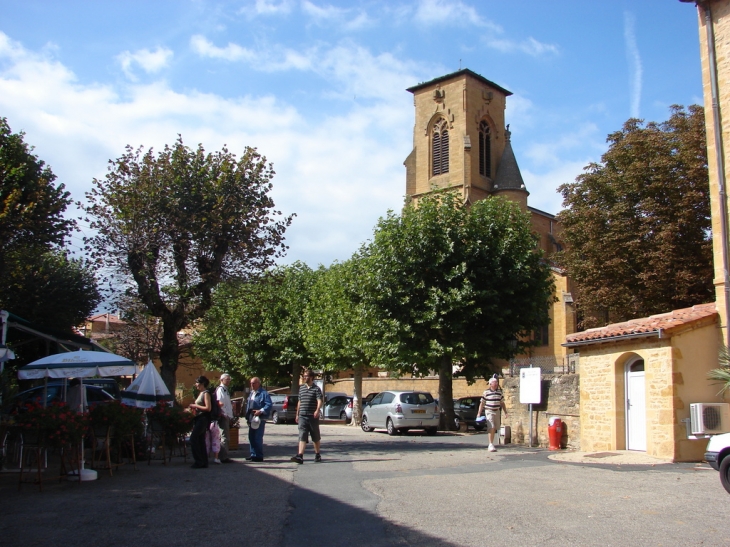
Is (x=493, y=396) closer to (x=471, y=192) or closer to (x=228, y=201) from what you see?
(x=228, y=201)

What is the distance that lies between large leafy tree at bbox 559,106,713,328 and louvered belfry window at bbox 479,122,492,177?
24759 mm

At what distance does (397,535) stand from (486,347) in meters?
17.3

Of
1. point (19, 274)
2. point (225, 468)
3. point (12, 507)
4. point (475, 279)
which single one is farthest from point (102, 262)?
point (475, 279)

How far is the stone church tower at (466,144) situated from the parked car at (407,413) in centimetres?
2864

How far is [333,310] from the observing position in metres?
30.4

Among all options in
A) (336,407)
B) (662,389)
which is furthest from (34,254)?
(336,407)

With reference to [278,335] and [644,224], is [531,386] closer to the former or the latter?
[644,224]

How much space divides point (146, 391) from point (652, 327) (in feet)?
33.3

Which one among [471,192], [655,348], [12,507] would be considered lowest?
[12,507]

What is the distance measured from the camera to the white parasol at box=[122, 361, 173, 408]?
1306 centimetres

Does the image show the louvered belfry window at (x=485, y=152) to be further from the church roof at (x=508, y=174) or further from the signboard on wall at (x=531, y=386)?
the signboard on wall at (x=531, y=386)

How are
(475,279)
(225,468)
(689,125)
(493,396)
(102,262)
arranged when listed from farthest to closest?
(689,125) → (475,279) → (102,262) → (493,396) → (225,468)

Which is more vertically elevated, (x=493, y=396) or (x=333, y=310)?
(x=333, y=310)

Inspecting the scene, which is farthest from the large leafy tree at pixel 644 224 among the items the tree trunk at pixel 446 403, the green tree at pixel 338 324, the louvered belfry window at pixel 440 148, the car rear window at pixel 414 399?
the louvered belfry window at pixel 440 148
